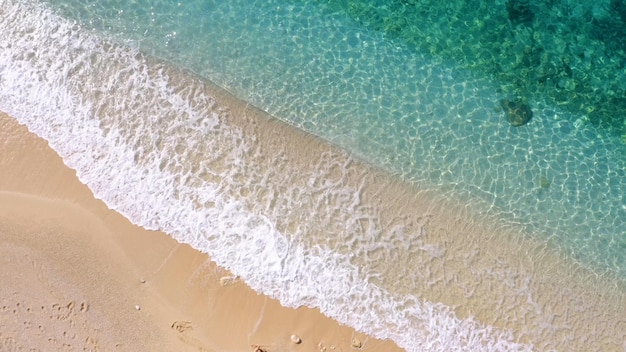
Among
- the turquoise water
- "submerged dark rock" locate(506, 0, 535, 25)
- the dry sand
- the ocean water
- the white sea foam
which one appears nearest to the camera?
the dry sand

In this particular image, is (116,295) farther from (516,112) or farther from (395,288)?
(516,112)

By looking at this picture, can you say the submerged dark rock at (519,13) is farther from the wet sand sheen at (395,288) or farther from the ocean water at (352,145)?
the wet sand sheen at (395,288)

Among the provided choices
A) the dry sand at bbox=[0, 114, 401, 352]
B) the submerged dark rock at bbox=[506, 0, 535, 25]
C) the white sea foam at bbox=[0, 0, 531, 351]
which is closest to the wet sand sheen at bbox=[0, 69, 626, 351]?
the dry sand at bbox=[0, 114, 401, 352]

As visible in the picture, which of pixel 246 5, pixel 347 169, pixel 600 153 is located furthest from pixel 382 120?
pixel 600 153

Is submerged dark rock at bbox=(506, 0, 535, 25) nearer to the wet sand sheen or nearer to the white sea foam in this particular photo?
the wet sand sheen

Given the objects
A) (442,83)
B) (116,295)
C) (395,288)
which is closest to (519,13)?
(442,83)

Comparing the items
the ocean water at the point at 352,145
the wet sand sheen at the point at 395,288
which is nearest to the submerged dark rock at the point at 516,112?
the ocean water at the point at 352,145
